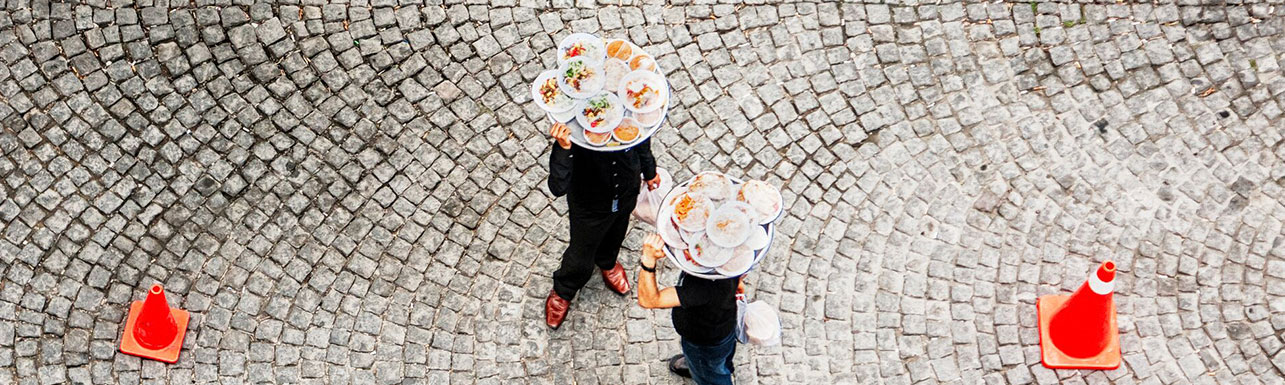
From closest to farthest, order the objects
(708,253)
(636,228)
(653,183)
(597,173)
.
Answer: (708,253) < (597,173) < (653,183) < (636,228)

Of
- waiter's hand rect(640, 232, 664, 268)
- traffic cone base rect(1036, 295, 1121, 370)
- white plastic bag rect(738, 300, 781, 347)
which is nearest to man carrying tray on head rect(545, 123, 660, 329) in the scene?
waiter's hand rect(640, 232, 664, 268)

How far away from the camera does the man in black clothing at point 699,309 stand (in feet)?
19.2

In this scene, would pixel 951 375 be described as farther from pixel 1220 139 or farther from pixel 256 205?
pixel 256 205

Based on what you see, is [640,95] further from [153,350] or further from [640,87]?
[153,350]

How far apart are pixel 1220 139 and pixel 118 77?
24.3ft

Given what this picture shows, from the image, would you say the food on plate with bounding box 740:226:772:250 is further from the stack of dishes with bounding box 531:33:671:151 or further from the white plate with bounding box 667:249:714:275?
the stack of dishes with bounding box 531:33:671:151

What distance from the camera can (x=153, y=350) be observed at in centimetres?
719

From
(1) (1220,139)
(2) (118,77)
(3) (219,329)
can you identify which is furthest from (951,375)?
(2) (118,77)

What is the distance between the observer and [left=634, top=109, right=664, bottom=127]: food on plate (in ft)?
20.4

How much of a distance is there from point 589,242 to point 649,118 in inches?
40.7

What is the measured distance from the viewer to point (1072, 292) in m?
7.61

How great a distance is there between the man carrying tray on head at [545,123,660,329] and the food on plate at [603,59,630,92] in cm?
32

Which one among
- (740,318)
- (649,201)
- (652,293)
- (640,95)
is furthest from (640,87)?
(740,318)

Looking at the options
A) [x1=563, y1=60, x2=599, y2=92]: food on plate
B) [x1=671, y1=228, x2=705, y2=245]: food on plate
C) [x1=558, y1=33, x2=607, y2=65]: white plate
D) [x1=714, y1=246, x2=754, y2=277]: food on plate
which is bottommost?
[x1=714, y1=246, x2=754, y2=277]: food on plate
